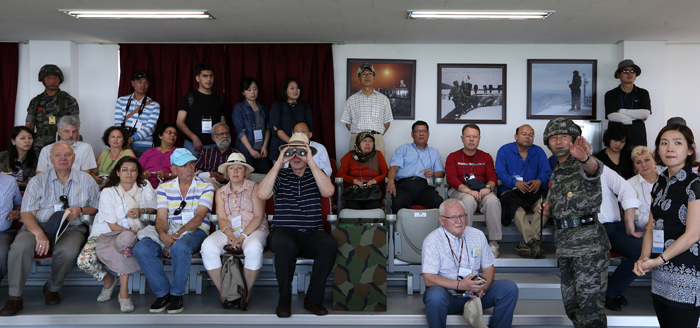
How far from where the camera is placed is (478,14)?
14.8ft

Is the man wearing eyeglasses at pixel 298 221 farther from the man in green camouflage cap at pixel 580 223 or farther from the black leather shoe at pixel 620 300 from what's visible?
the black leather shoe at pixel 620 300

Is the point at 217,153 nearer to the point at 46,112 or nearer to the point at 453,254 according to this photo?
the point at 46,112

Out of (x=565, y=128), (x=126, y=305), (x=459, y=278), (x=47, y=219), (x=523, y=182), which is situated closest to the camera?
(x=565, y=128)

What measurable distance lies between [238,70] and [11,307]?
350 centimetres

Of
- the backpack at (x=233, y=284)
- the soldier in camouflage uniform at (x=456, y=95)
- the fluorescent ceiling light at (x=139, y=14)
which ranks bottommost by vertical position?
the backpack at (x=233, y=284)

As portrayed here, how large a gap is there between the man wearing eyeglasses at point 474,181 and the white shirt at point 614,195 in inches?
34.1

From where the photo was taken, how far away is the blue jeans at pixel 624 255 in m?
3.48

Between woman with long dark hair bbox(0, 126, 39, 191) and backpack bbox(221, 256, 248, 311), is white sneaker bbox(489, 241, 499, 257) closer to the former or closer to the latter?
backpack bbox(221, 256, 248, 311)

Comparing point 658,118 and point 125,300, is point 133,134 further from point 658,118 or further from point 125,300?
point 658,118

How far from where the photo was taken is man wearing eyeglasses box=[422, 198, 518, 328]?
2.89 m

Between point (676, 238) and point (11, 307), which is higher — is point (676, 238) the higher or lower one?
the higher one

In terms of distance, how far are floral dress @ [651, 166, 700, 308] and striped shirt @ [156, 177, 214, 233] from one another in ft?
10.3

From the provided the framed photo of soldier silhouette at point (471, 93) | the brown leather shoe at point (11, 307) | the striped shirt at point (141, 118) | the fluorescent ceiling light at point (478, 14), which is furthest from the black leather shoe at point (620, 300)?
the striped shirt at point (141, 118)

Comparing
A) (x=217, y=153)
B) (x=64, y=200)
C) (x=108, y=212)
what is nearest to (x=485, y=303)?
(x=108, y=212)
